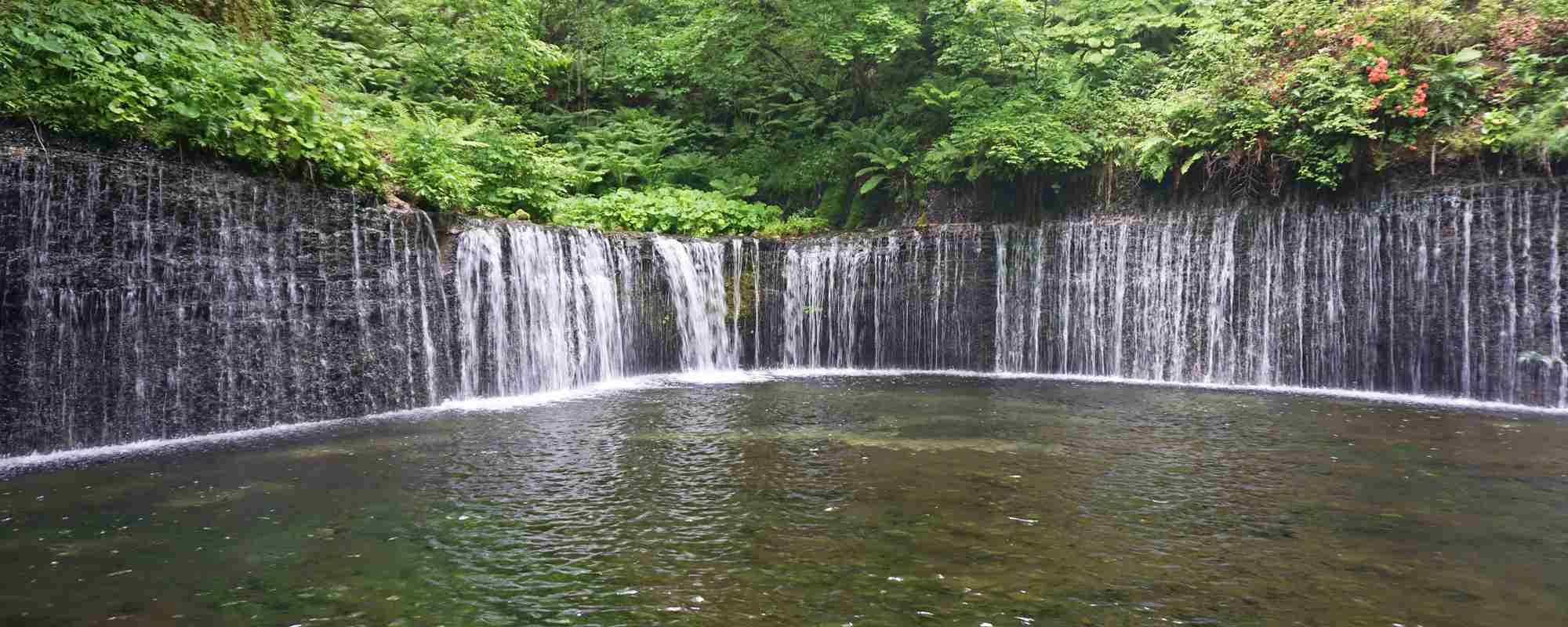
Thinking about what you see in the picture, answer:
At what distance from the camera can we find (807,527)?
5.02 meters

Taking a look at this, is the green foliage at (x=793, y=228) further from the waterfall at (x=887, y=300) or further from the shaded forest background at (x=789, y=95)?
the waterfall at (x=887, y=300)

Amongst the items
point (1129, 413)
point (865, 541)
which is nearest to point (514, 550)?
point (865, 541)

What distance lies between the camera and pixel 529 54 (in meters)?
15.0

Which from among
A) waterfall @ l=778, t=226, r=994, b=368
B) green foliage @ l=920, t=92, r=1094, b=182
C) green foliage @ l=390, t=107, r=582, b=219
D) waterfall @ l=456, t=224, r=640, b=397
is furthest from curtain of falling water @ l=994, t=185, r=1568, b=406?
green foliage @ l=390, t=107, r=582, b=219

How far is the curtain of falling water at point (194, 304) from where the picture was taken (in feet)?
23.5

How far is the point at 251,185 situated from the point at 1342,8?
14461 millimetres

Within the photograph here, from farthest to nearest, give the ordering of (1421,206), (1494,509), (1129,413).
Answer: (1421,206), (1129,413), (1494,509)

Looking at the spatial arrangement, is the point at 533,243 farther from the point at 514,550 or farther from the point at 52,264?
the point at 514,550

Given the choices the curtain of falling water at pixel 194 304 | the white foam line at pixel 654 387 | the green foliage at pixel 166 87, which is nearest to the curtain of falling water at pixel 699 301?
the white foam line at pixel 654 387

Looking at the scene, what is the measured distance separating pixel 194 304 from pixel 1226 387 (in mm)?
12601

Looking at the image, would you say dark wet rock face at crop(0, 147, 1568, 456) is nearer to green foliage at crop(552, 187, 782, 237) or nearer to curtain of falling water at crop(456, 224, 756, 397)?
curtain of falling water at crop(456, 224, 756, 397)

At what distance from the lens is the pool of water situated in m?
3.83

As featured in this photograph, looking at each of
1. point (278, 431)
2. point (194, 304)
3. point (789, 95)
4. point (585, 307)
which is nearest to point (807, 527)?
point (278, 431)

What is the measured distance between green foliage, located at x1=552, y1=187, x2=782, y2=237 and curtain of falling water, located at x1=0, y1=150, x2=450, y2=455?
15.3 ft
